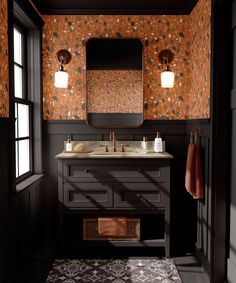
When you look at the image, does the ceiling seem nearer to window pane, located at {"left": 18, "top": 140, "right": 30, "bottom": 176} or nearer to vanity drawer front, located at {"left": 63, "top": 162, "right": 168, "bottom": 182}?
window pane, located at {"left": 18, "top": 140, "right": 30, "bottom": 176}

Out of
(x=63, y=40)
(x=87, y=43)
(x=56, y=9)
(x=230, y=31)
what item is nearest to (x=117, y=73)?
(x=87, y=43)

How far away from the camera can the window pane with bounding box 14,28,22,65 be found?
11.5 ft

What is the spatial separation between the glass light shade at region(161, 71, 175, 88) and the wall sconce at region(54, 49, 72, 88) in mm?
1079

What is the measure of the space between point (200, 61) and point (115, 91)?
1047 mm

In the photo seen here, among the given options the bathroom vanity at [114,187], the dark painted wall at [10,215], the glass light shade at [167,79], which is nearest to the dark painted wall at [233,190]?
the bathroom vanity at [114,187]

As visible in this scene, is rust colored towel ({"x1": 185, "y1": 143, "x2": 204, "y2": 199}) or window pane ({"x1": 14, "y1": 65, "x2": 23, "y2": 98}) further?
window pane ({"x1": 14, "y1": 65, "x2": 23, "y2": 98})

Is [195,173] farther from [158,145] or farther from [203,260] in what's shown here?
[203,260]

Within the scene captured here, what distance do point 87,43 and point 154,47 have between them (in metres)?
0.78

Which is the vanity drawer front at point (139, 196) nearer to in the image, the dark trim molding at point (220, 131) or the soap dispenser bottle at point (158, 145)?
the soap dispenser bottle at point (158, 145)

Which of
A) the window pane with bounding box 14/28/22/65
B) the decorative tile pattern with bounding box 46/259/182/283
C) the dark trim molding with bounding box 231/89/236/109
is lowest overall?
the decorative tile pattern with bounding box 46/259/182/283

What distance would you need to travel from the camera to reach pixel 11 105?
113 inches

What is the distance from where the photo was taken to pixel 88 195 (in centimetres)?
354

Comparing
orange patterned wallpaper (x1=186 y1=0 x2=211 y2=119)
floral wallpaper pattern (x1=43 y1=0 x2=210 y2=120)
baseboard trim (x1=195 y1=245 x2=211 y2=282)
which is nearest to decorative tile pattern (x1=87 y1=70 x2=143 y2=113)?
floral wallpaper pattern (x1=43 y1=0 x2=210 y2=120)

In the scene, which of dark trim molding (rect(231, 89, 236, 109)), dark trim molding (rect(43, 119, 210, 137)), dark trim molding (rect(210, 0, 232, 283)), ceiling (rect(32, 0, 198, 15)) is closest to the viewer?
dark trim molding (rect(231, 89, 236, 109))
